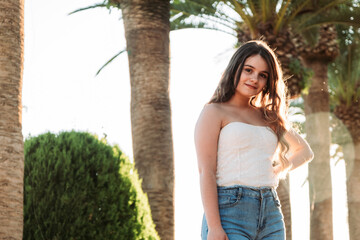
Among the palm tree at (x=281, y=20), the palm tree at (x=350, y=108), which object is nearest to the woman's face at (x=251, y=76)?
the palm tree at (x=281, y=20)

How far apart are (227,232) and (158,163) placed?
5673 mm

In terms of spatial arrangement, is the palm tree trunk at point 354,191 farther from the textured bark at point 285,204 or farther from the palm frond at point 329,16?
the textured bark at point 285,204

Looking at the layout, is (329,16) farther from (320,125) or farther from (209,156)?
(209,156)

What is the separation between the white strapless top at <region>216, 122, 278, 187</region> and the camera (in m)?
3.37

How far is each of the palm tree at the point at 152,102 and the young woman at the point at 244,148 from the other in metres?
5.21

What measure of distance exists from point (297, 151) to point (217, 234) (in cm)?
106

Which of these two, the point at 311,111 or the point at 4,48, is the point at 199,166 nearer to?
the point at 4,48

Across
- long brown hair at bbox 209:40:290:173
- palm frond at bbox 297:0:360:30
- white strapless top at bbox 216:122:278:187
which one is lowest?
white strapless top at bbox 216:122:278:187

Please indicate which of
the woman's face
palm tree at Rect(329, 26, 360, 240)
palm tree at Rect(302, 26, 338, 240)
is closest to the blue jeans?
the woman's face

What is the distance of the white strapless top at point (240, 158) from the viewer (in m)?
3.37

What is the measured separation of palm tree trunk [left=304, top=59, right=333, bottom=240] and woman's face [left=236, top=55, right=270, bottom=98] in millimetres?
14377

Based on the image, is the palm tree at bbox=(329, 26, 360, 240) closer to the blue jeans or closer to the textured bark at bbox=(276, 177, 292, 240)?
the textured bark at bbox=(276, 177, 292, 240)

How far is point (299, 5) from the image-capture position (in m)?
14.3

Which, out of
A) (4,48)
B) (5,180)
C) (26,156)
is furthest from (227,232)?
(26,156)
